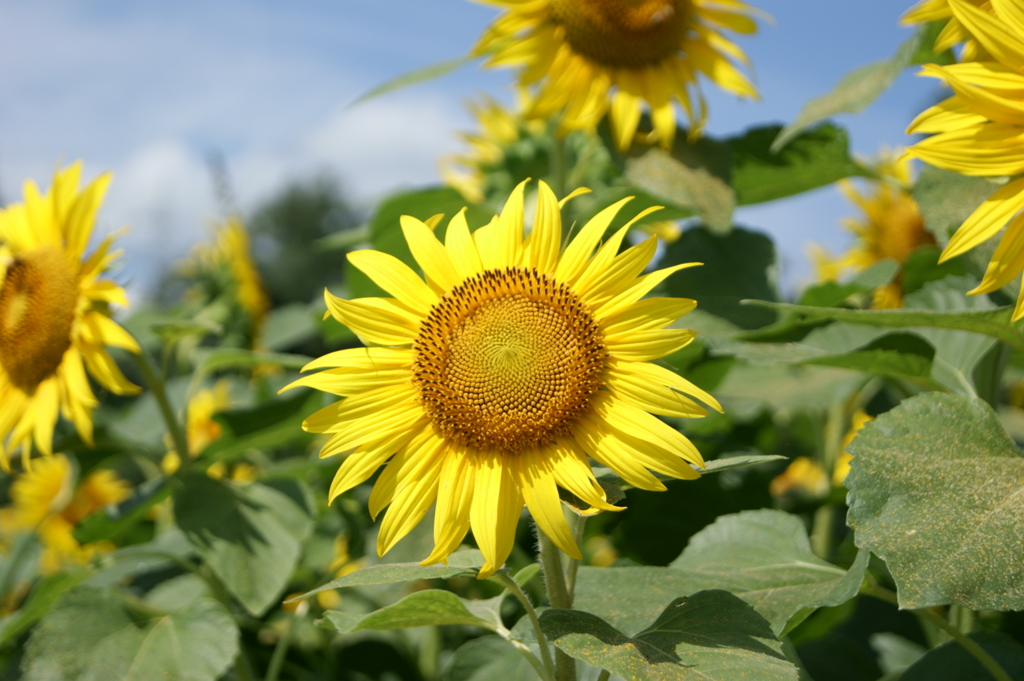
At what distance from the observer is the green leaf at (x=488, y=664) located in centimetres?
145

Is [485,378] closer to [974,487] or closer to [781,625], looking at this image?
[781,625]

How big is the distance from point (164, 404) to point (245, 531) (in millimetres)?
350

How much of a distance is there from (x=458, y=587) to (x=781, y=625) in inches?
51.2

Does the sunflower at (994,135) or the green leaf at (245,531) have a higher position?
the sunflower at (994,135)

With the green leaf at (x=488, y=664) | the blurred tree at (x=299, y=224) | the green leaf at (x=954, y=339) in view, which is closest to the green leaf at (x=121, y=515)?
the green leaf at (x=488, y=664)

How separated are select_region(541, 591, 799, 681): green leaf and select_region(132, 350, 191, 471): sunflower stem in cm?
116

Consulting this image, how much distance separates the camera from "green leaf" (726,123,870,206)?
6.27ft

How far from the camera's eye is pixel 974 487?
1.02 m

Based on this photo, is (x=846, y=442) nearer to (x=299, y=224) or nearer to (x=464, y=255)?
(x=464, y=255)

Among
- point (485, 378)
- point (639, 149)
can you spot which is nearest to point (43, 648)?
point (485, 378)

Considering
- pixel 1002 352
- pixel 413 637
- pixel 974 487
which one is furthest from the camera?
pixel 413 637

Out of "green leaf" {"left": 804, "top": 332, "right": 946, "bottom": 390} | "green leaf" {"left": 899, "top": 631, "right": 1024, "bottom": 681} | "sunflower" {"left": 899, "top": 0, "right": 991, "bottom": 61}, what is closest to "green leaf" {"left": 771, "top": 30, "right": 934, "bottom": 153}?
"sunflower" {"left": 899, "top": 0, "right": 991, "bottom": 61}

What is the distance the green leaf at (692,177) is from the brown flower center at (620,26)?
21 centimetres

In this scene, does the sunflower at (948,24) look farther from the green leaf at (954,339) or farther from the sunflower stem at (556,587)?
the sunflower stem at (556,587)
